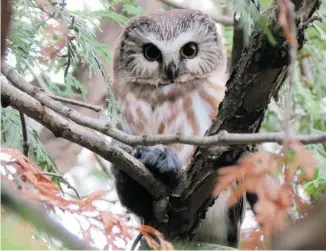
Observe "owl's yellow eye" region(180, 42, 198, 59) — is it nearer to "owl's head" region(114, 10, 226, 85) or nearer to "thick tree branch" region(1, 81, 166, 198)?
"owl's head" region(114, 10, 226, 85)

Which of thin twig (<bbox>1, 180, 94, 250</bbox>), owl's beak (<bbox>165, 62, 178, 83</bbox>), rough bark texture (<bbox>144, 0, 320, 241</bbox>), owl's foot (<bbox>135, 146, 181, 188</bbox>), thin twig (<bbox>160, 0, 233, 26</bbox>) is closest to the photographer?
thin twig (<bbox>1, 180, 94, 250</bbox>)

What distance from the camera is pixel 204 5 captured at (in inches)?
153

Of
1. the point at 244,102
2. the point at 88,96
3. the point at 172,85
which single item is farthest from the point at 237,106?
the point at 88,96

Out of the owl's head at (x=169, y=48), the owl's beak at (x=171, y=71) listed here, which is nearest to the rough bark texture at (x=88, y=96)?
the owl's head at (x=169, y=48)

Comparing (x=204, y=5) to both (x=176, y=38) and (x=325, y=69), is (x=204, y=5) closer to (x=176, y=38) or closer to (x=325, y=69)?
(x=325, y=69)

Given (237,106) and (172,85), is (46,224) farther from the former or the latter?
(172,85)

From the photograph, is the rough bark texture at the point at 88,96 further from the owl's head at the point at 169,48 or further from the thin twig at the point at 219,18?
the owl's head at the point at 169,48

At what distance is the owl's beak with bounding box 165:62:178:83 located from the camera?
2.63m

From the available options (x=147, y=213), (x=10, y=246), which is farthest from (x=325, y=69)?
(x=10, y=246)

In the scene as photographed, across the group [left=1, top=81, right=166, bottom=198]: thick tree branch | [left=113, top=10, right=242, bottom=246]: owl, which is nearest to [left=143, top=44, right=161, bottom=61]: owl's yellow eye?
[left=113, top=10, right=242, bottom=246]: owl

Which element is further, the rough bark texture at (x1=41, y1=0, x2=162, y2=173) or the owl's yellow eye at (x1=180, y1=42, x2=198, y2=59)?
the rough bark texture at (x1=41, y1=0, x2=162, y2=173)

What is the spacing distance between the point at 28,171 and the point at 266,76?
0.63 metres

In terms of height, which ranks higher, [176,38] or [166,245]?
[176,38]

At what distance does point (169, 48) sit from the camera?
2732mm
